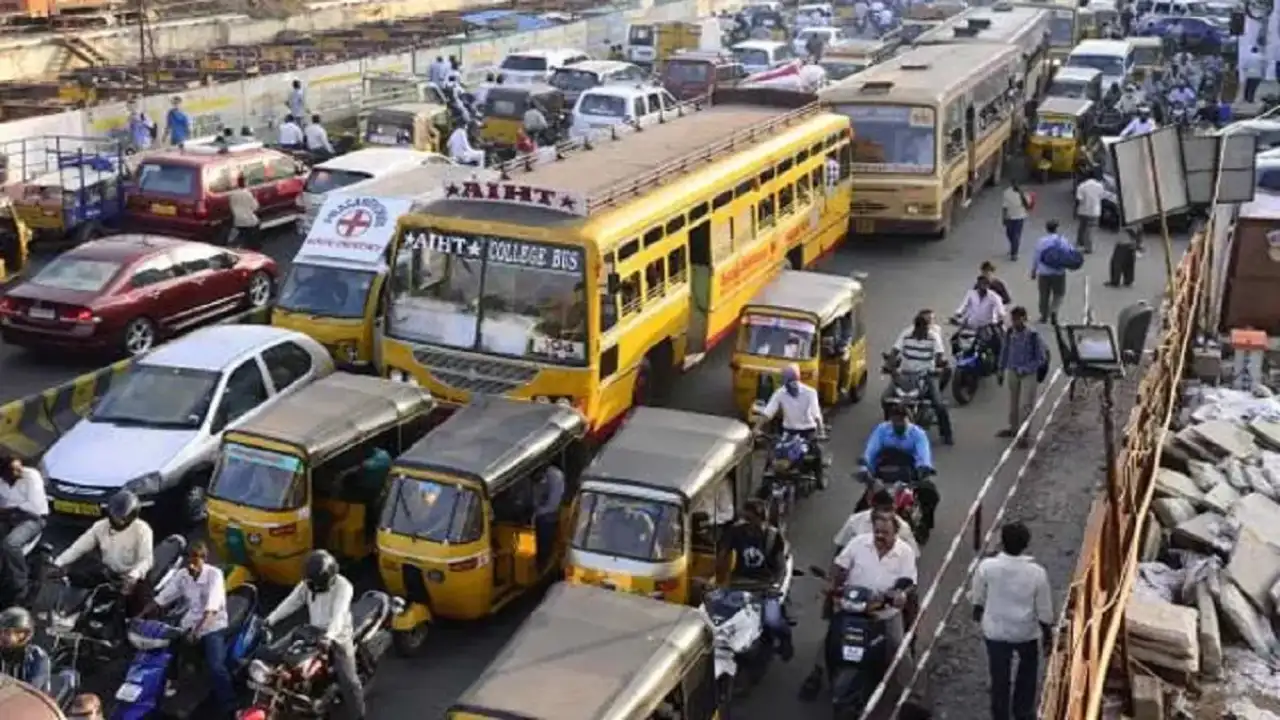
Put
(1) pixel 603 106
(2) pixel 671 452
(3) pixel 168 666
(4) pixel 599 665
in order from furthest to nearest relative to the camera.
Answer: (1) pixel 603 106 → (2) pixel 671 452 → (3) pixel 168 666 → (4) pixel 599 665

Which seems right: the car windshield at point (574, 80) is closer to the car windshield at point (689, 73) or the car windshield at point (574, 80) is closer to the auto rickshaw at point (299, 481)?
the car windshield at point (689, 73)

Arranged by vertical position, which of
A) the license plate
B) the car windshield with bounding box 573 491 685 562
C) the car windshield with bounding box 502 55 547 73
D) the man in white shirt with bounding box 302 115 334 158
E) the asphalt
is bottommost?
the asphalt

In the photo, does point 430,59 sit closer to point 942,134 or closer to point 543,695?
point 942,134

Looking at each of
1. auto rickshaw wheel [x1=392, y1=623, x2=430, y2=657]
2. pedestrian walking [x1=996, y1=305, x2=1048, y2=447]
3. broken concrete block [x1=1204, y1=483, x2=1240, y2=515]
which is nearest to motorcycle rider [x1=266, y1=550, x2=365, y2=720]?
auto rickshaw wheel [x1=392, y1=623, x2=430, y2=657]

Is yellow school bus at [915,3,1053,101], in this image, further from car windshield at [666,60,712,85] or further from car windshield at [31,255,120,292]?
car windshield at [31,255,120,292]

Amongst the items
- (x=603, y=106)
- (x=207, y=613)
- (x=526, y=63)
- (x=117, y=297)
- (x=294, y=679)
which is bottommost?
(x=294, y=679)

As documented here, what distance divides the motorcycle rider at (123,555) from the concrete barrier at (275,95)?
16.4 meters

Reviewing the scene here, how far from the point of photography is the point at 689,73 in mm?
36906

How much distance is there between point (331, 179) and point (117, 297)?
553cm

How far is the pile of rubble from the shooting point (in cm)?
1133

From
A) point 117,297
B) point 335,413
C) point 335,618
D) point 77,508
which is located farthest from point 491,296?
point 117,297

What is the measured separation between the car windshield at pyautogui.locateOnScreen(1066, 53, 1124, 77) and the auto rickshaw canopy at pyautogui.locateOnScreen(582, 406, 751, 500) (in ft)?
86.0

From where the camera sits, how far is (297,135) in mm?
29141

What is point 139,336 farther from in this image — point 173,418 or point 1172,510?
point 1172,510
